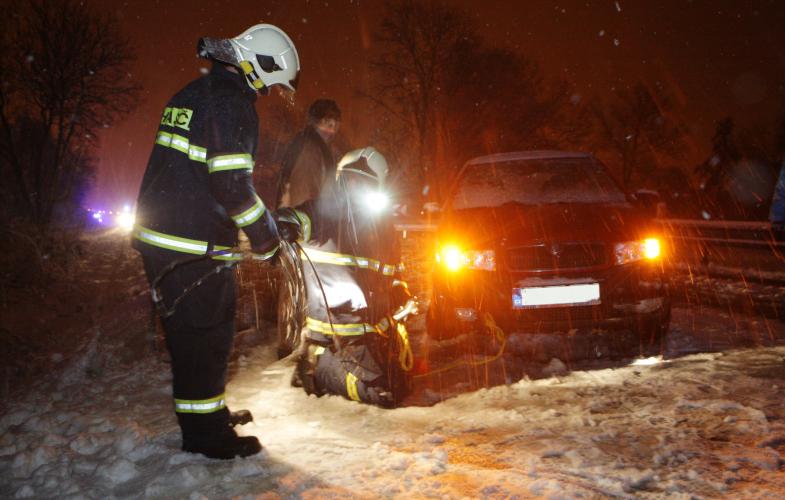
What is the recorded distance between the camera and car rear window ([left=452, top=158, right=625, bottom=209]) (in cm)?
550

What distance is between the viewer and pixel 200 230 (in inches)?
110

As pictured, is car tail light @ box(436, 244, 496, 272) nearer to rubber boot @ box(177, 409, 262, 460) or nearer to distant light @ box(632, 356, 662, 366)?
distant light @ box(632, 356, 662, 366)

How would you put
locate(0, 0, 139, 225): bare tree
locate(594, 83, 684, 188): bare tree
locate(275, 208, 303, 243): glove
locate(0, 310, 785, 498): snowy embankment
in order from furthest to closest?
locate(594, 83, 684, 188): bare tree, locate(0, 0, 139, 225): bare tree, locate(275, 208, 303, 243): glove, locate(0, 310, 785, 498): snowy embankment

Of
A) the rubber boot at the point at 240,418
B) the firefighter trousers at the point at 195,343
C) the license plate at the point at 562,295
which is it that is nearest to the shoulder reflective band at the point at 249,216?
the firefighter trousers at the point at 195,343

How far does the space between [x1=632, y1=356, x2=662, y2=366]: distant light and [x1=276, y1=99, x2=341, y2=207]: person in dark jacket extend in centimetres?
272

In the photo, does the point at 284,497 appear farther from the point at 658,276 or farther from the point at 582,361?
the point at 658,276

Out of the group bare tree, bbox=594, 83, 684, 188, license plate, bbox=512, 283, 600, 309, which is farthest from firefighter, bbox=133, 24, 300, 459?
bare tree, bbox=594, 83, 684, 188

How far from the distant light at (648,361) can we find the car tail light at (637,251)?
776mm

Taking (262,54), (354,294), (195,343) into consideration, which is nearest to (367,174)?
(354,294)

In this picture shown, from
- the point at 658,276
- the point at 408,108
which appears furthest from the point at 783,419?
the point at 408,108

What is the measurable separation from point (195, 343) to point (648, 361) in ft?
11.0

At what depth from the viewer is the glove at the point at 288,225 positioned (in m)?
3.11

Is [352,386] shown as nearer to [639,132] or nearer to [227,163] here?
[227,163]

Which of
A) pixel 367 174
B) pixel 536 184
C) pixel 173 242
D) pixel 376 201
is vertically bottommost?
pixel 173 242
